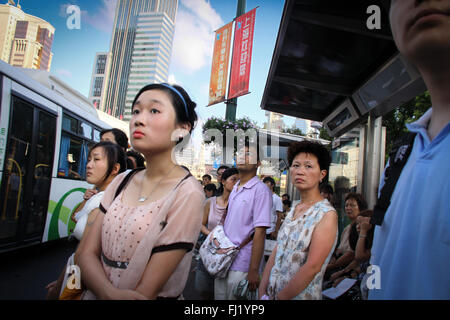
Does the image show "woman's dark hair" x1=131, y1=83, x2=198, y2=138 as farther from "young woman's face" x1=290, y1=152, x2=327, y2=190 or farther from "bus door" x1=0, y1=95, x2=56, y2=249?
"bus door" x1=0, y1=95, x2=56, y2=249

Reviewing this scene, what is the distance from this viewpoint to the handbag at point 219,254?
96.3 inches

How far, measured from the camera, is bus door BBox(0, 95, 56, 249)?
442 cm

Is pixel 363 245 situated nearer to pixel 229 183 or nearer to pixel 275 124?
pixel 229 183

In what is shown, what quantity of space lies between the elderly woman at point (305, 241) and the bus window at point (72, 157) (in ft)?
18.1

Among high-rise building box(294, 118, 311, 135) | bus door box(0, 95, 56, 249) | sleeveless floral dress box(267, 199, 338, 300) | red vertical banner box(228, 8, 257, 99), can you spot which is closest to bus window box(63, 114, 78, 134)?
bus door box(0, 95, 56, 249)

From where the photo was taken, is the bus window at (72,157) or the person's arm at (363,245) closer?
the person's arm at (363,245)

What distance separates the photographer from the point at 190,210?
46.3 inches

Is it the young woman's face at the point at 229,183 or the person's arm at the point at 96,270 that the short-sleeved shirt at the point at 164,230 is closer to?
the person's arm at the point at 96,270

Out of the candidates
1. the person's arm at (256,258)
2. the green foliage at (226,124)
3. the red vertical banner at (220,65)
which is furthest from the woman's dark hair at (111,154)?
the red vertical banner at (220,65)

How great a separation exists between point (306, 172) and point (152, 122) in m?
1.27

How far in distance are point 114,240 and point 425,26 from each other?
1444 mm

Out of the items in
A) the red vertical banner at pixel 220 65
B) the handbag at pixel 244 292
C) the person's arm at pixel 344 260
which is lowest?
the handbag at pixel 244 292

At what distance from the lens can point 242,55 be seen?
9.52 meters

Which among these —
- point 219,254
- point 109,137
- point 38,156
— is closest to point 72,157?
point 38,156
